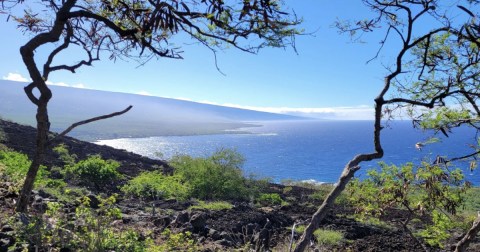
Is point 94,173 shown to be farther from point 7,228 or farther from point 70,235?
point 70,235

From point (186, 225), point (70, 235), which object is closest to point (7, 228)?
point (70, 235)

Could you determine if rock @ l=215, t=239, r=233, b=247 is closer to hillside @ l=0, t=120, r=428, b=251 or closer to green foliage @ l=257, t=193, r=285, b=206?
hillside @ l=0, t=120, r=428, b=251

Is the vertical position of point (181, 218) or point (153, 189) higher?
point (181, 218)

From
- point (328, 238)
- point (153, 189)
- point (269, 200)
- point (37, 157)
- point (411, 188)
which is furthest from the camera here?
point (269, 200)

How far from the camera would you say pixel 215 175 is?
17047 millimetres

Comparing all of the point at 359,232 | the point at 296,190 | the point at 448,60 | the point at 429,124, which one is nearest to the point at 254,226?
the point at 359,232

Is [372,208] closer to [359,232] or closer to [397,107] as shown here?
[397,107]

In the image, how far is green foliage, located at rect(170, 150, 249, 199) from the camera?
16688 millimetres

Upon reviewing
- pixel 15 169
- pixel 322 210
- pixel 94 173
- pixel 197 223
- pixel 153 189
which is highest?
pixel 322 210

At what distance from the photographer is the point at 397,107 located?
4.90 m

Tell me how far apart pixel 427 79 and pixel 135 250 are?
16.5ft

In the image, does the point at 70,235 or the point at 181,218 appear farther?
the point at 181,218

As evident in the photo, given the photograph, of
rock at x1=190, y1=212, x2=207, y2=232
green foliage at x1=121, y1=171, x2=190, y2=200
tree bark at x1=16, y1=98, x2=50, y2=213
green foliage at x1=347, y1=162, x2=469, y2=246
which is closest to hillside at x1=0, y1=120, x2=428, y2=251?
rock at x1=190, y1=212, x2=207, y2=232

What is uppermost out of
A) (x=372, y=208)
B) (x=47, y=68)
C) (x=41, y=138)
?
(x=47, y=68)
